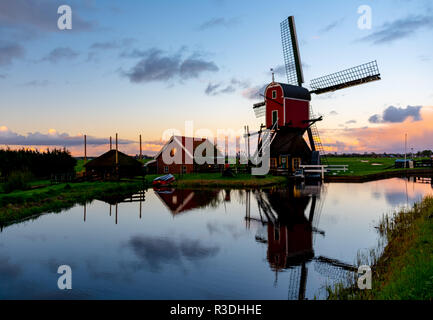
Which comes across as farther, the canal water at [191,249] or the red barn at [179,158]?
the red barn at [179,158]

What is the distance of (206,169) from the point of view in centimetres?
4672

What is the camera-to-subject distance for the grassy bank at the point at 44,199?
17766mm

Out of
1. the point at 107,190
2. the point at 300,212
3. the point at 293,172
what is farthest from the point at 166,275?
the point at 293,172

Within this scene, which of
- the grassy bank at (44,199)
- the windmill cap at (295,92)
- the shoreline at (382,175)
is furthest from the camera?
the windmill cap at (295,92)

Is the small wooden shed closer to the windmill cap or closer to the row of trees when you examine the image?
the row of trees

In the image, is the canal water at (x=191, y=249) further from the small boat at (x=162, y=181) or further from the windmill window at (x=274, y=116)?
the windmill window at (x=274, y=116)

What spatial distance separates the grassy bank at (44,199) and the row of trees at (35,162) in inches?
404

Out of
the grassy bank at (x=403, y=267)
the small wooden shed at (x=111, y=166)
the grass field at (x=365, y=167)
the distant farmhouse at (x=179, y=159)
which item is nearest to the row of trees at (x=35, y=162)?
the small wooden shed at (x=111, y=166)

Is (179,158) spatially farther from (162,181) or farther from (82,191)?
(82,191)

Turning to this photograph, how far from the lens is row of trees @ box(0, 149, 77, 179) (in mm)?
33625

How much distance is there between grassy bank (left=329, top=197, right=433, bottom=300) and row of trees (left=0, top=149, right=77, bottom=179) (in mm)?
34104

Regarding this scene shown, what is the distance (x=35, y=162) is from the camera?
1436 inches
